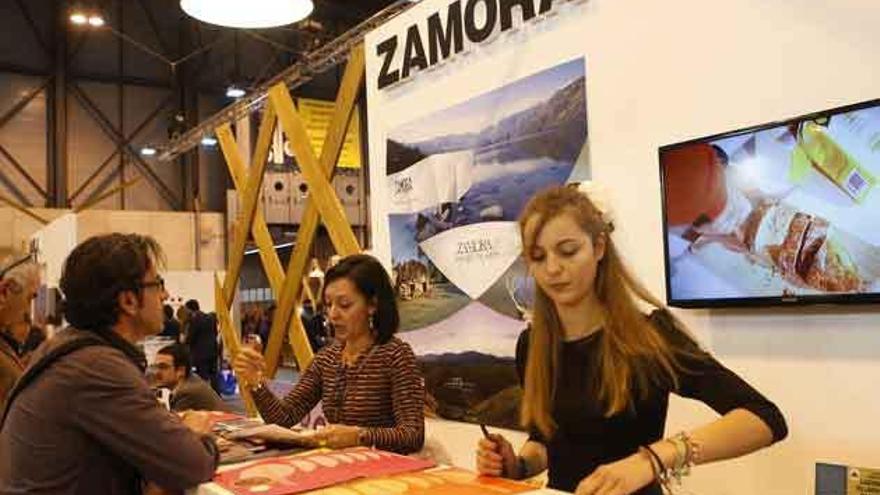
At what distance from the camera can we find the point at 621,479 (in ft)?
4.10

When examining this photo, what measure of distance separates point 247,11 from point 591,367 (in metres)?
2.18

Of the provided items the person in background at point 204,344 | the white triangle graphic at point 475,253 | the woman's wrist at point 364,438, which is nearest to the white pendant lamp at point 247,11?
the white triangle graphic at point 475,253

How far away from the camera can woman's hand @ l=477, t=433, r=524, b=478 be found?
148 centimetres

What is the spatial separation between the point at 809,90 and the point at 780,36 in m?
0.18

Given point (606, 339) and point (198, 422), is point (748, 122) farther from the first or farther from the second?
point (198, 422)

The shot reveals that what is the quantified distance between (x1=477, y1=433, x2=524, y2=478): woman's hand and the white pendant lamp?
2.16m

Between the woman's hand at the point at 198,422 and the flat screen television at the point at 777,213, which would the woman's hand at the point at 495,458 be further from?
the flat screen television at the point at 777,213

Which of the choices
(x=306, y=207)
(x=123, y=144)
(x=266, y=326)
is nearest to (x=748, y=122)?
(x=306, y=207)

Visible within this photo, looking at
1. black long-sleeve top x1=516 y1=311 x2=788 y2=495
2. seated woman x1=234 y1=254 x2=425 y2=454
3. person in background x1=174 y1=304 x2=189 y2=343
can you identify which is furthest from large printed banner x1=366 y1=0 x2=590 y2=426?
person in background x1=174 y1=304 x2=189 y2=343

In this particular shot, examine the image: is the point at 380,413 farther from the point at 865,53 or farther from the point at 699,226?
the point at 865,53

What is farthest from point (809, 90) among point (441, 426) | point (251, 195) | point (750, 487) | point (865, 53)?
point (251, 195)

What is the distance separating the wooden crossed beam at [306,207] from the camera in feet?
13.9

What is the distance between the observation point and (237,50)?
13922 mm

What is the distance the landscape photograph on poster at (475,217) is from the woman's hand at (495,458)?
1.41m
